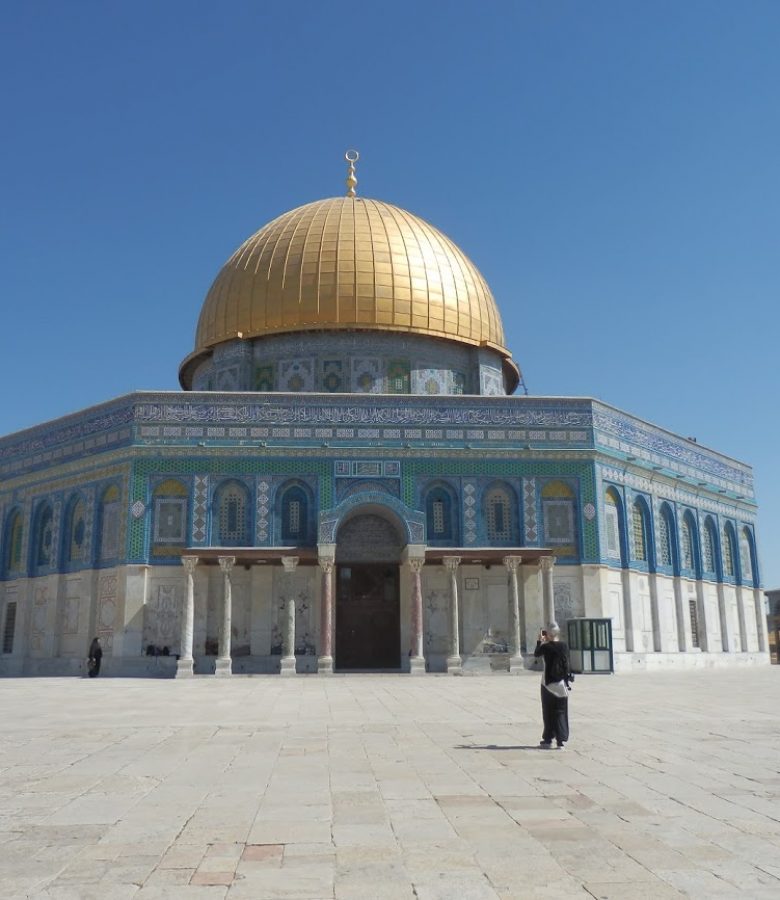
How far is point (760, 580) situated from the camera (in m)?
34.2

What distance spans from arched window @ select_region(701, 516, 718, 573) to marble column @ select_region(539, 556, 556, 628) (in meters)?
8.78

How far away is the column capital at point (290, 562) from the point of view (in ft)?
78.0

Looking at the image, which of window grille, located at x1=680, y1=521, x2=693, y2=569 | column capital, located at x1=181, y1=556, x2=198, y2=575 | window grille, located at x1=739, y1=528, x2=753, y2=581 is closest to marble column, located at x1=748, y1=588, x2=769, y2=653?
window grille, located at x1=739, y1=528, x2=753, y2=581

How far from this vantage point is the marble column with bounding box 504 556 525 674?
24047mm

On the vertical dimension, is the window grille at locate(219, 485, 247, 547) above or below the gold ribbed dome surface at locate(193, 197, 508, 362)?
below

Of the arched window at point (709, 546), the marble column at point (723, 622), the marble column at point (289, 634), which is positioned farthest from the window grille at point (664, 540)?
the marble column at point (289, 634)

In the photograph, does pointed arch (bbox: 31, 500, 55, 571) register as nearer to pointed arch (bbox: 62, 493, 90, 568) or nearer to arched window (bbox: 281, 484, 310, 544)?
pointed arch (bbox: 62, 493, 90, 568)

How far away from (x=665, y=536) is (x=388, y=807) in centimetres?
2468

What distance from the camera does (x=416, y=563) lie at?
24.0 m

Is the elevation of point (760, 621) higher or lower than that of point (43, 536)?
lower

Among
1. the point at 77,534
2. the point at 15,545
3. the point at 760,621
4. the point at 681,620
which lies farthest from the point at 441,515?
the point at 760,621

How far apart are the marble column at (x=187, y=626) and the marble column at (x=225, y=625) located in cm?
70

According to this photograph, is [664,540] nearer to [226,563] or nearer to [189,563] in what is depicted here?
[226,563]

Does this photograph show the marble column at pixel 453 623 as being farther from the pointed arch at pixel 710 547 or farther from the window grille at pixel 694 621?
the pointed arch at pixel 710 547
